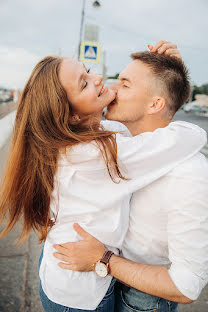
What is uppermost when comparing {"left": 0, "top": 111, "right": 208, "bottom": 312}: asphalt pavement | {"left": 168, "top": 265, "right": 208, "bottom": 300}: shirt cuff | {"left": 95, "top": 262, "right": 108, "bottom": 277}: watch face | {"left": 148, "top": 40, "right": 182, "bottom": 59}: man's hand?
{"left": 148, "top": 40, "right": 182, "bottom": 59}: man's hand

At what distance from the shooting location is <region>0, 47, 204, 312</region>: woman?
1.48 m

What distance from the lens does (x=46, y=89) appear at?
1.72 m

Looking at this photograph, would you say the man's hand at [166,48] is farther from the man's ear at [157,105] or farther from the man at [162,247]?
the man at [162,247]

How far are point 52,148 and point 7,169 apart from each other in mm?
352

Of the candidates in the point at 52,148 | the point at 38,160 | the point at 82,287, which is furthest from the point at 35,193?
the point at 82,287

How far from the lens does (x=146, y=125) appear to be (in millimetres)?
2191

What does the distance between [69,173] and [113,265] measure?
55cm

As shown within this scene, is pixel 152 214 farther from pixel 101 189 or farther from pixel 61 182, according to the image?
pixel 61 182

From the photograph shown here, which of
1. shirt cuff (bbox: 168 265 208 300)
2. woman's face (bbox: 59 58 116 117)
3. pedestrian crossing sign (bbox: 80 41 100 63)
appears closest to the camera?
shirt cuff (bbox: 168 265 208 300)

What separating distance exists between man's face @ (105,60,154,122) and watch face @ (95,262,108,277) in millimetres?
1122

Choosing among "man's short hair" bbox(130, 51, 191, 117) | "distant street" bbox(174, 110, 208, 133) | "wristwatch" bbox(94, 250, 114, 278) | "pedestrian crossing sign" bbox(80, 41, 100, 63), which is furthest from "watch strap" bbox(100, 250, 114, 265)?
"distant street" bbox(174, 110, 208, 133)

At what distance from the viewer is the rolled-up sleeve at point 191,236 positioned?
4.32ft

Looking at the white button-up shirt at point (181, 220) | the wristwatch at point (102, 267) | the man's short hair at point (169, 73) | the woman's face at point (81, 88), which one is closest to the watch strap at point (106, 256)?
the wristwatch at point (102, 267)

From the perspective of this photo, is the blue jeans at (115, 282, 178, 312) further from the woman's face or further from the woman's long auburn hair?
the woman's face
